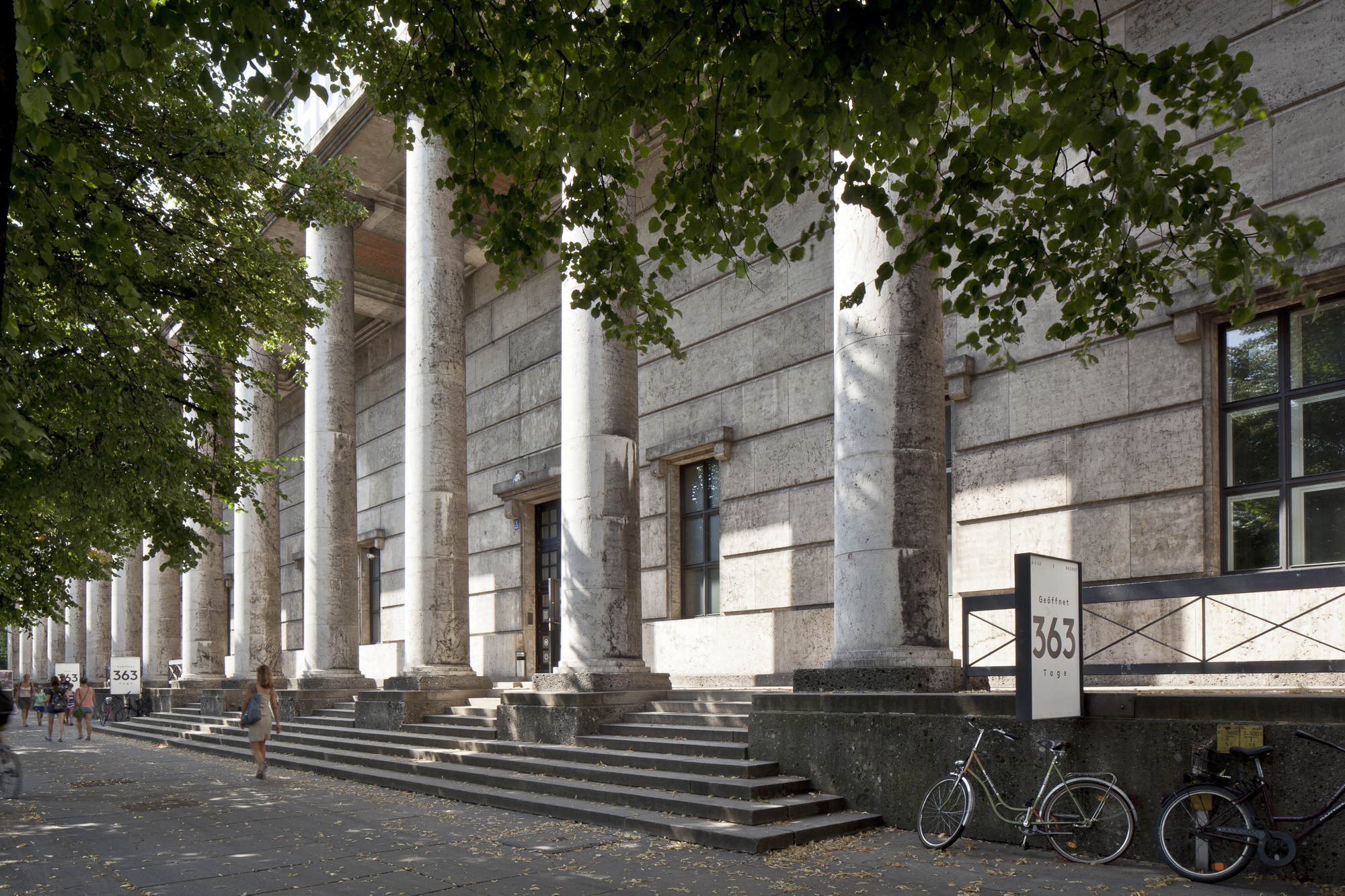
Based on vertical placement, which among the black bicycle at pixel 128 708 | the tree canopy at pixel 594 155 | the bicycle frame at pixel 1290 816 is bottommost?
the black bicycle at pixel 128 708

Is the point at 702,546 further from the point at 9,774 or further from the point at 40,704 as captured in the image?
the point at 40,704

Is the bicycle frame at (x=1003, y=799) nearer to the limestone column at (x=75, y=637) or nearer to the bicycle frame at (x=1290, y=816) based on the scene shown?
the bicycle frame at (x=1290, y=816)

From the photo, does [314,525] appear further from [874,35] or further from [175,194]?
[874,35]

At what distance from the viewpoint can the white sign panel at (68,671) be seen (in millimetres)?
32312

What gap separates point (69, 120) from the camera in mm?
10367

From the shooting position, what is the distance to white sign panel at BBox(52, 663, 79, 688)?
3231cm

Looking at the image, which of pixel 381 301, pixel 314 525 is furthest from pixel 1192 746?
pixel 381 301

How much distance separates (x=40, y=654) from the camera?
61188 mm

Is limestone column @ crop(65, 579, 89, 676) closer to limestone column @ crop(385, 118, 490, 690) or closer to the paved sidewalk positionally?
limestone column @ crop(385, 118, 490, 690)

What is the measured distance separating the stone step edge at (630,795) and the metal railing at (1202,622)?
216 centimetres

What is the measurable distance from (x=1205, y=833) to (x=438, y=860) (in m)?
6.25

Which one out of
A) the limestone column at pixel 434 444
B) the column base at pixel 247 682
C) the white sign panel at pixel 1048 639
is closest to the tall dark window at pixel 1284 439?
the white sign panel at pixel 1048 639

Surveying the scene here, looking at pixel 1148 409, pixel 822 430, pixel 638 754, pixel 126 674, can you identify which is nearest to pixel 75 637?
pixel 126 674

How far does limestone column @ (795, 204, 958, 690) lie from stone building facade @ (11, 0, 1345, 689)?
0.77 ft
